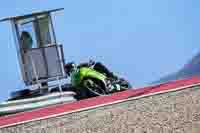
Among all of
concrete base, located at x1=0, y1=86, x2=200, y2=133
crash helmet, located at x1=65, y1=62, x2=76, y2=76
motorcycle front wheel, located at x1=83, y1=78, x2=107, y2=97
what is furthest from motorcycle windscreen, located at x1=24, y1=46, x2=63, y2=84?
concrete base, located at x1=0, y1=86, x2=200, y2=133

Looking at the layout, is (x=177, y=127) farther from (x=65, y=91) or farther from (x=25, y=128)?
(x=65, y=91)

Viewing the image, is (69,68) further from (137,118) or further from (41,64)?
(137,118)

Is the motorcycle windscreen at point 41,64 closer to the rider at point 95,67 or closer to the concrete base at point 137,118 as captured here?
the rider at point 95,67

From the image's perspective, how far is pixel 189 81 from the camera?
1234cm

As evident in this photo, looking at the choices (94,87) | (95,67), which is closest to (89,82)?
(94,87)

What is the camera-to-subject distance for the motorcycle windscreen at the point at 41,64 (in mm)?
14797

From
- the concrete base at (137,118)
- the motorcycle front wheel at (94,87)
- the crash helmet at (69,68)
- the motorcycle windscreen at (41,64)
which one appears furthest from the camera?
the crash helmet at (69,68)

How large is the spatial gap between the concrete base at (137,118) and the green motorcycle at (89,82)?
324 centimetres

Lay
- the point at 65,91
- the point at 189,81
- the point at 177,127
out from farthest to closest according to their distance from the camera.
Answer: the point at 65,91
the point at 189,81
the point at 177,127

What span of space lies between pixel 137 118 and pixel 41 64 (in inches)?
166

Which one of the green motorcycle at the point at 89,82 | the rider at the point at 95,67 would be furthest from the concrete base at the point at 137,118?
the rider at the point at 95,67

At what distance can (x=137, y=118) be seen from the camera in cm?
1130

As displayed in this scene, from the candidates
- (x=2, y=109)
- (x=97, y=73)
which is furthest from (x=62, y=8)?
(x=2, y=109)

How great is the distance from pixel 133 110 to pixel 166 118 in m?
0.68
